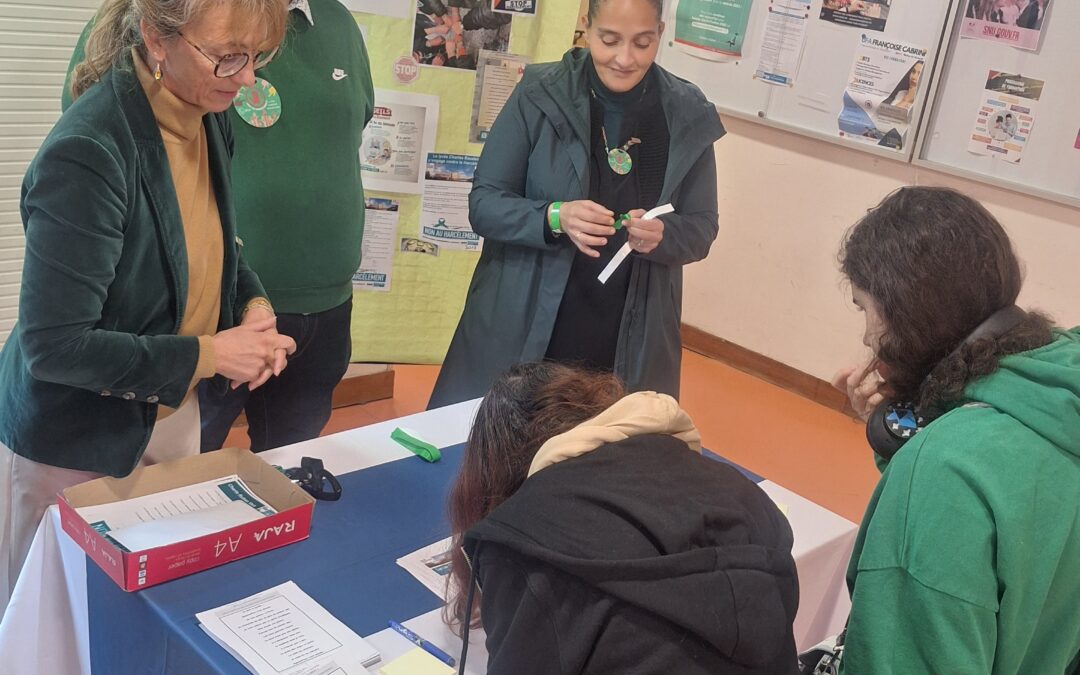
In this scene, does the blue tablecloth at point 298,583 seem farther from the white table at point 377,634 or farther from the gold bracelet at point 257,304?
the gold bracelet at point 257,304

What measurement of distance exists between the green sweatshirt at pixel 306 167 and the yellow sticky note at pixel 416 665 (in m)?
1.02

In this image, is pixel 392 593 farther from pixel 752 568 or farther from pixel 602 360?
pixel 602 360

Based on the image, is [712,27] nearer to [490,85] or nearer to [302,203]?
[490,85]

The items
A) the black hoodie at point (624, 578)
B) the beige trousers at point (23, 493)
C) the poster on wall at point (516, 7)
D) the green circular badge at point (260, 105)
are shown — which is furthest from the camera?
the poster on wall at point (516, 7)

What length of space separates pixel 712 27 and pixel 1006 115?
4.80 feet

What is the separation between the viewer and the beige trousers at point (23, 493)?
1.79 meters

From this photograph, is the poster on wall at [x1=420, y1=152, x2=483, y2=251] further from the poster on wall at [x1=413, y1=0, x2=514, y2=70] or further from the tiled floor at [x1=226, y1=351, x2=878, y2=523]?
the tiled floor at [x1=226, y1=351, x2=878, y2=523]

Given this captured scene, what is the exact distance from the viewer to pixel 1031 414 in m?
1.41

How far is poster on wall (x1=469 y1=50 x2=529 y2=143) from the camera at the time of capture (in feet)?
11.2

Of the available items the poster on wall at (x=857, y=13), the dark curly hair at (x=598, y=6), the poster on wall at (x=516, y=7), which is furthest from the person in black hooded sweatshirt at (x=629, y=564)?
Answer: the poster on wall at (x=857, y=13)

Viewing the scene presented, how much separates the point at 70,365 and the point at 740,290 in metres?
3.89

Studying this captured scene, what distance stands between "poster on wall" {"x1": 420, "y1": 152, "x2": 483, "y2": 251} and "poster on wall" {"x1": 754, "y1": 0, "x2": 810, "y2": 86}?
1865mm

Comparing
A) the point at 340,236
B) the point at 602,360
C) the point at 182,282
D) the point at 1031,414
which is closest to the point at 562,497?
the point at 1031,414

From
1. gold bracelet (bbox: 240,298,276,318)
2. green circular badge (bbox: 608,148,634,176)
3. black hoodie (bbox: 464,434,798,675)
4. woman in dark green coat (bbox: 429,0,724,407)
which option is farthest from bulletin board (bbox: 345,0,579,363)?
black hoodie (bbox: 464,434,798,675)
